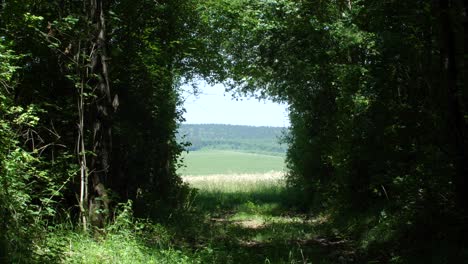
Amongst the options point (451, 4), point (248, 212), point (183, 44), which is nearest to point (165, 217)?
point (183, 44)

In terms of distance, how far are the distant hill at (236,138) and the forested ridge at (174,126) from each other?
131 meters

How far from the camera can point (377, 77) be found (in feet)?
35.3

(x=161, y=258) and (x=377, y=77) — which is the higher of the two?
(x=377, y=77)

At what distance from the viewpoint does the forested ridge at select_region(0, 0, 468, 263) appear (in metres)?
7.73

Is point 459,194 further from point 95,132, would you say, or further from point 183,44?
point 183,44

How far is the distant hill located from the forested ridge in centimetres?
13106

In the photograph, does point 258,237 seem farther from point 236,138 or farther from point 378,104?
point 236,138

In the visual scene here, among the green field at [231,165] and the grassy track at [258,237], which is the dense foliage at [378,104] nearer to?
the grassy track at [258,237]

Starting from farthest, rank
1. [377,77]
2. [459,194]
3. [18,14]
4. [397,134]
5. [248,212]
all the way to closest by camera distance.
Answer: [248,212]
[377,77]
[397,134]
[18,14]
[459,194]

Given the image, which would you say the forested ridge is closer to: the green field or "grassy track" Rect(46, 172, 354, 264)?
"grassy track" Rect(46, 172, 354, 264)

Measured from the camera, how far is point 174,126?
1513cm

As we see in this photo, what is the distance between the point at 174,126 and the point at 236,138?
171914 millimetres

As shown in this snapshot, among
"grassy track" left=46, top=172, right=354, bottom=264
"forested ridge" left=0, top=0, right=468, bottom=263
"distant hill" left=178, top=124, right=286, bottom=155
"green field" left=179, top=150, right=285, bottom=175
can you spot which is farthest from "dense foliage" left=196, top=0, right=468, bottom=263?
"distant hill" left=178, top=124, right=286, bottom=155

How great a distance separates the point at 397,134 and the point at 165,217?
5.96 metres
